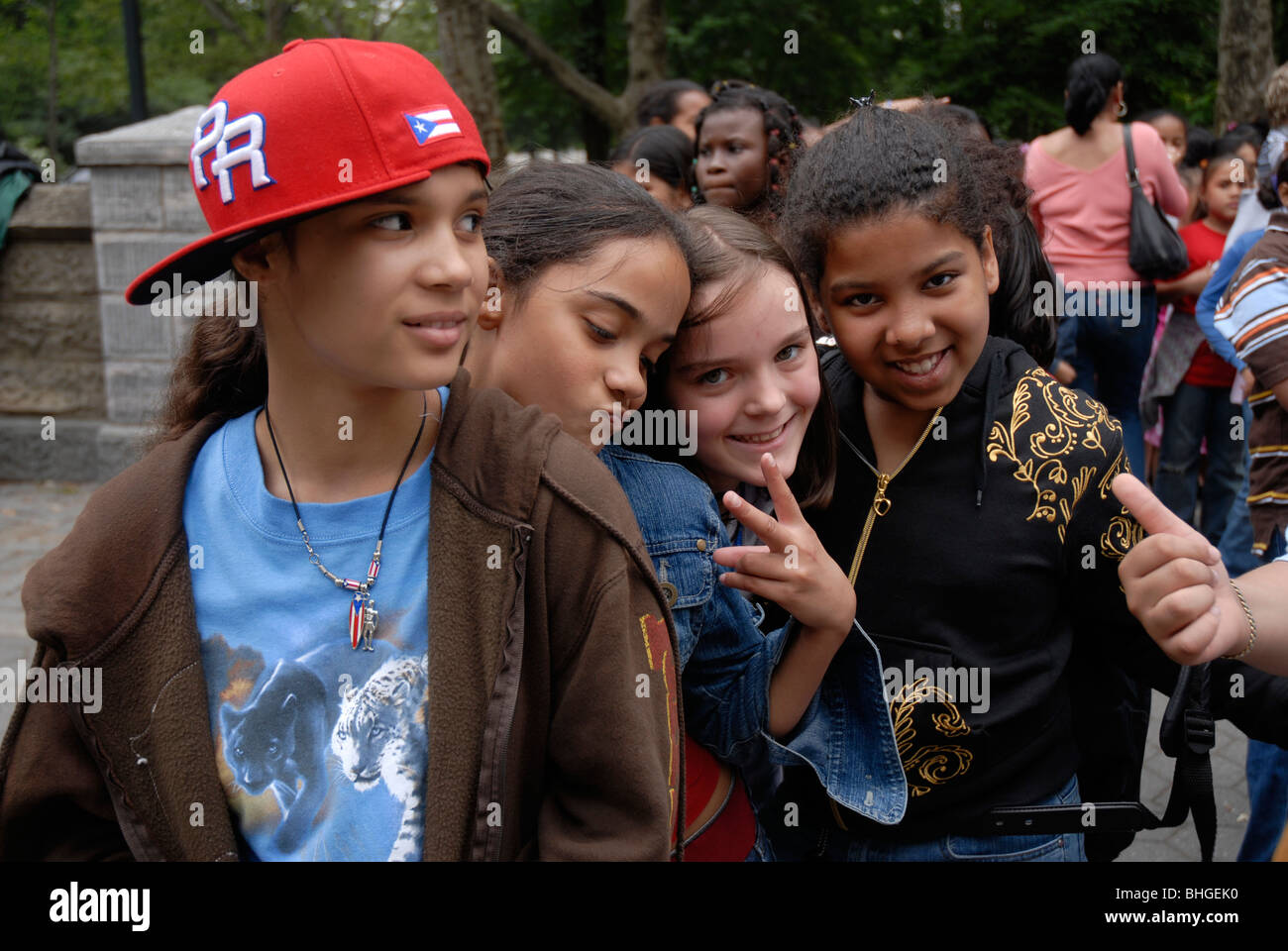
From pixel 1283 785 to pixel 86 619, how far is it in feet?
9.15

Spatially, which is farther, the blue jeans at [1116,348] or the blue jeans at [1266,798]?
the blue jeans at [1116,348]

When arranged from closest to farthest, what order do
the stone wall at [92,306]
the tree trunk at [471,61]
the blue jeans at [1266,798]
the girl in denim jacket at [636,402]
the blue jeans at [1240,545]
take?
the girl in denim jacket at [636,402], the blue jeans at [1266,798], the blue jeans at [1240,545], the stone wall at [92,306], the tree trunk at [471,61]

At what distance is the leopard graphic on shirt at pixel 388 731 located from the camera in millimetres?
1368

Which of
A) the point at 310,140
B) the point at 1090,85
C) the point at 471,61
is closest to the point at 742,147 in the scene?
the point at 1090,85

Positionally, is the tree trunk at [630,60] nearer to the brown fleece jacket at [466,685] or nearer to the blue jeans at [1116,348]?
the blue jeans at [1116,348]

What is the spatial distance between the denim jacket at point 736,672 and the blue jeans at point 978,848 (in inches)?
6.3

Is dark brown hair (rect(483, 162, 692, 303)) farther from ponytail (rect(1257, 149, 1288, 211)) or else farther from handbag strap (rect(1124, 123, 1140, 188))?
handbag strap (rect(1124, 123, 1140, 188))

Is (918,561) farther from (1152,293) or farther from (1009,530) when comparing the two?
(1152,293)

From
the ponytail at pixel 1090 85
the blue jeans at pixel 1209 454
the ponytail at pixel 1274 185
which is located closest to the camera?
the ponytail at pixel 1274 185

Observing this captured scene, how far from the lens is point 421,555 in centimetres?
141

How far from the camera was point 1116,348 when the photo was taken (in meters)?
5.21

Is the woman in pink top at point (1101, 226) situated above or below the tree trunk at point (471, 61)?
below

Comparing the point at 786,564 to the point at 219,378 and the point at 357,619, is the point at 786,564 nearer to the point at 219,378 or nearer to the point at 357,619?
the point at 357,619

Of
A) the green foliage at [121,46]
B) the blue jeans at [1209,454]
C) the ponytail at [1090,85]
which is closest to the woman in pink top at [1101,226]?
the ponytail at [1090,85]
